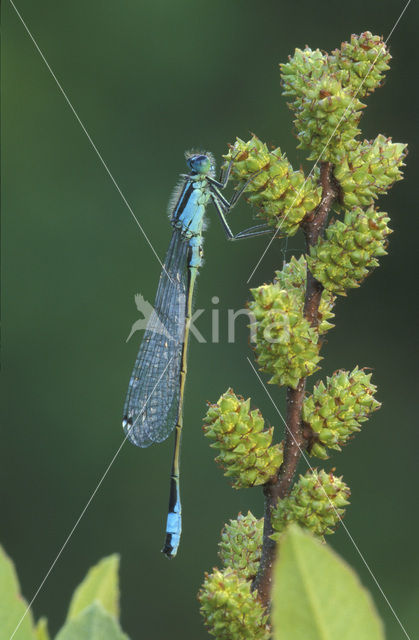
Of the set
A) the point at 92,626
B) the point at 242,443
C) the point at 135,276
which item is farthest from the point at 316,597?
the point at 135,276

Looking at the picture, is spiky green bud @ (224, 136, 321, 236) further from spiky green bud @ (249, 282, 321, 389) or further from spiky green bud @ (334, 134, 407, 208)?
spiky green bud @ (249, 282, 321, 389)

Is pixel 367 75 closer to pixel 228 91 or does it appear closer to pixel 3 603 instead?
pixel 3 603

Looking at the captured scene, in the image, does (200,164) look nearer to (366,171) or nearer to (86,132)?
(366,171)

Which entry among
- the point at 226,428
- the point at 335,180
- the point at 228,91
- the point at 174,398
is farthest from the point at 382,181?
the point at 228,91

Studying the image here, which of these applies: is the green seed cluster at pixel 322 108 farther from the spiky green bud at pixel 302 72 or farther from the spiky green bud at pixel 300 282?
the spiky green bud at pixel 300 282

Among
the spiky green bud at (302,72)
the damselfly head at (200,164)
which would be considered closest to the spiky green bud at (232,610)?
the spiky green bud at (302,72)

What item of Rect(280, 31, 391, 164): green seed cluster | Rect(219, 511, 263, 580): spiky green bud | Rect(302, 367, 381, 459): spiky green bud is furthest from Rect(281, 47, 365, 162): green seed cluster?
Rect(219, 511, 263, 580): spiky green bud
